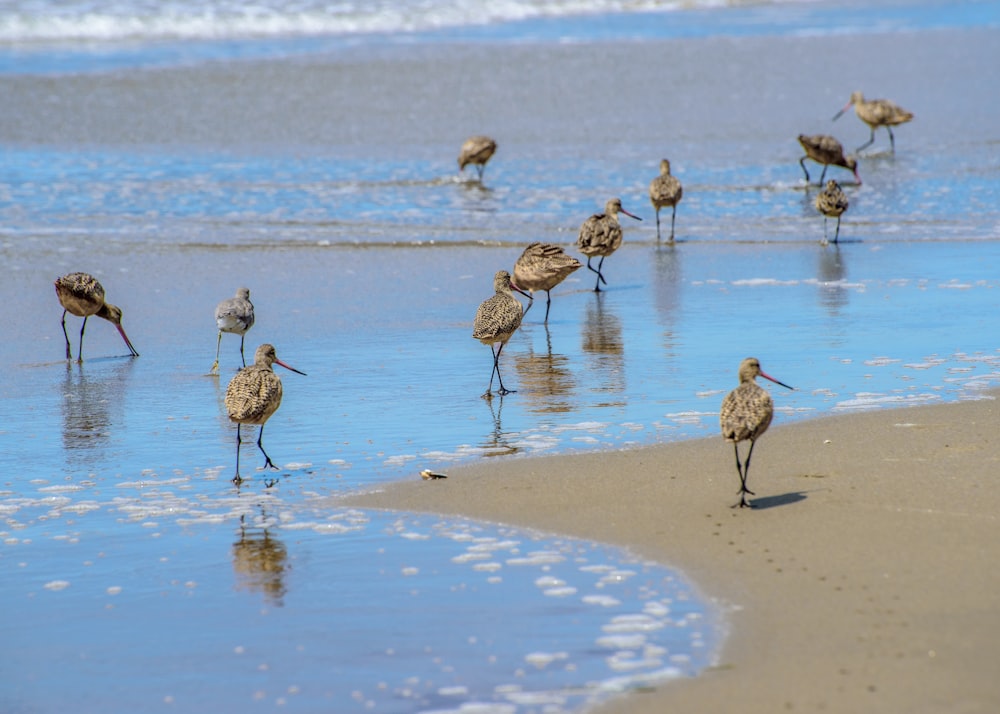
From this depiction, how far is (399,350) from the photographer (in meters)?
9.98

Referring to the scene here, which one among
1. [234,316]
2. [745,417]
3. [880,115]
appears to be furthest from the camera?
[880,115]

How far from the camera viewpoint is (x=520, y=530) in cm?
605

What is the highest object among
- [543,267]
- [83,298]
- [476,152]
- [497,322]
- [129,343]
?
[476,152]

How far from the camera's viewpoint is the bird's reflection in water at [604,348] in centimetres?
875

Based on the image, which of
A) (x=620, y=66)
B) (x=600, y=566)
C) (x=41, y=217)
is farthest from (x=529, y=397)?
(x=620, y=66)

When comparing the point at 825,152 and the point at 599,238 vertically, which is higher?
the point at 825,152

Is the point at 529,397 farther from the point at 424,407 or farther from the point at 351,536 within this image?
the point at 351,536

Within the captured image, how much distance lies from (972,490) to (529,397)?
314 centimetres

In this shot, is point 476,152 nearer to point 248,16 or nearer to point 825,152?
point 825,152

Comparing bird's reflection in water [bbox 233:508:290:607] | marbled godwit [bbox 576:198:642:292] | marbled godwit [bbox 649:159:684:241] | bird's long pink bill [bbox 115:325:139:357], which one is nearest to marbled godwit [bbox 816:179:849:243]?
marbled godwit [bbox 649:159:684:241]

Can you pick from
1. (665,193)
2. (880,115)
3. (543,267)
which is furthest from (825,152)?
(543,267)

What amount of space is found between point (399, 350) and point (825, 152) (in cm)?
1025

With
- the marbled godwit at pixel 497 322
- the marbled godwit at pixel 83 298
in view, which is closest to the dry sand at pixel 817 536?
the marbled godwit at pixel 497 322

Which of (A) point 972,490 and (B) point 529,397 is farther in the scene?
(B) point 529,397
